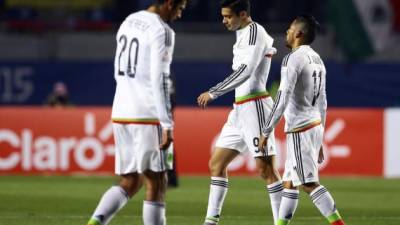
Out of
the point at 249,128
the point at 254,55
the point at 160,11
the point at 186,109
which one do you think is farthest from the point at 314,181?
the point at 186,109

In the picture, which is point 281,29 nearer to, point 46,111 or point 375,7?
point 375,7

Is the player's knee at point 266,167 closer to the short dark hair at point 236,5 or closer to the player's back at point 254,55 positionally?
the player's back at point 254,55

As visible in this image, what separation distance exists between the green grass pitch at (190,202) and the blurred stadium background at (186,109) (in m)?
0.02

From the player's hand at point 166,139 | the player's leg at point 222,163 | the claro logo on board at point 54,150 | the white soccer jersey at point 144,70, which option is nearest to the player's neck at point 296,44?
the player's leg at point 222,163

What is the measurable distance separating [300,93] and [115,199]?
2045 mm

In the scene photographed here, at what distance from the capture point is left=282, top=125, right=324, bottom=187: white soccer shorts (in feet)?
32.5

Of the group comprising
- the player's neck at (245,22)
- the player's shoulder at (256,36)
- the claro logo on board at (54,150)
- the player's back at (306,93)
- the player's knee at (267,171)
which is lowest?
the claro logo on board at (54,150)

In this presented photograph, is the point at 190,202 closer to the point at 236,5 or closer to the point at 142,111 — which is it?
the point at 236,5

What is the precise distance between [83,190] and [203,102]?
7.15m

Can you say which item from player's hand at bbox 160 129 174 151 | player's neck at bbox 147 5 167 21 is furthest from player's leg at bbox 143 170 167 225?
player's neck at bbox 147 5 167 21

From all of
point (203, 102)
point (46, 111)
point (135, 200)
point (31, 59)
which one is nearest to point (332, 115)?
point (46, 111)

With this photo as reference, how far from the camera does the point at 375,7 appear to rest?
26.8m

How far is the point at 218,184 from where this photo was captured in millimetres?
10688

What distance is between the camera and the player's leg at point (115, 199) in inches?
351
